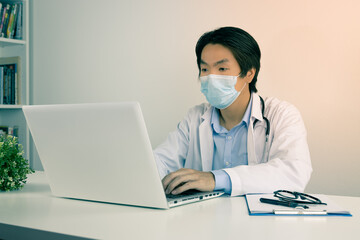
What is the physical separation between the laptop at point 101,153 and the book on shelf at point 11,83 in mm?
2113

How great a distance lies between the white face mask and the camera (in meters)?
1.89

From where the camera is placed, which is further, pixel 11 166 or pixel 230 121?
pixel 230 121

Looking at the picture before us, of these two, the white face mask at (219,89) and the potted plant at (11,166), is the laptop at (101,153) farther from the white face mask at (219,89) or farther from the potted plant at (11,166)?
the white face mask at (219,89)

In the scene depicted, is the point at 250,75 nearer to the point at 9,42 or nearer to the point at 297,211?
the point at 297,211

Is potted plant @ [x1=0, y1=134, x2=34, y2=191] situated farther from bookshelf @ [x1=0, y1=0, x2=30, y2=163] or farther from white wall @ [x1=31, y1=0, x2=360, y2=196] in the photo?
bookshelf @ [x1=0, y1=0, x2=30, y2=163]

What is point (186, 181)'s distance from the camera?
123 centimetres

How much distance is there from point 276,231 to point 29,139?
2.97 m

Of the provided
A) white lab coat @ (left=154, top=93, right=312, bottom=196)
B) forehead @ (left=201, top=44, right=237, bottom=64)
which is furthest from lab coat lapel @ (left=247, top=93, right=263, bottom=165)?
forehead @ (left=201, top=44, right=237, bottom=64)

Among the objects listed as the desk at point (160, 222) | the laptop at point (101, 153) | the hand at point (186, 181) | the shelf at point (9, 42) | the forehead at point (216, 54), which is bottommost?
the desk at point (160, 222)

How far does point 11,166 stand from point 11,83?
2.03 meters

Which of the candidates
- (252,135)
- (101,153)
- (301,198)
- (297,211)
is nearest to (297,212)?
(297,211)

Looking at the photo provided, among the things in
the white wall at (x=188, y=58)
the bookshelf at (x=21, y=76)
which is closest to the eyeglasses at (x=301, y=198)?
the white wall at (x=188, y=58)

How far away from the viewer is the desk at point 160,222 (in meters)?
0.87

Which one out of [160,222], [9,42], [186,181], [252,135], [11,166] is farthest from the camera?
[9,42]
